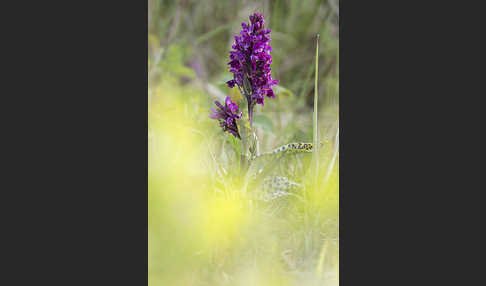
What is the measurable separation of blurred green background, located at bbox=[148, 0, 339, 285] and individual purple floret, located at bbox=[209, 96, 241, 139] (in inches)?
1.8

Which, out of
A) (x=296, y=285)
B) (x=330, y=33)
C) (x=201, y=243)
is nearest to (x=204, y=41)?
(x=330, y=33)

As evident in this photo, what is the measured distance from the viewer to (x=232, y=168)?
2.94 m

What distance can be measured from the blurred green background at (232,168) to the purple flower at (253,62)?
0.26ft

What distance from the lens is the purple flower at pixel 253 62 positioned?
2914 millimetres

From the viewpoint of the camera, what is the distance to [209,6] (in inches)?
120

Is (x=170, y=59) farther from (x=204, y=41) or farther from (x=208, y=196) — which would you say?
(x=208, y=196)

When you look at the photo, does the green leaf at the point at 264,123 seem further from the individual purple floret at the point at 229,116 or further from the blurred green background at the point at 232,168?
the individual purple floret at the point at 229,116

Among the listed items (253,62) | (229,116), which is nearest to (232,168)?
(229,116)

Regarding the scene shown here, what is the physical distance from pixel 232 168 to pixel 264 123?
0.35m

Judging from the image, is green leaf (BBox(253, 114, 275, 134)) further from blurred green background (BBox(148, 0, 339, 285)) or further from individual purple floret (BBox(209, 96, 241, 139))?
individual purple floret (BBox(209, 96, 241, 139))

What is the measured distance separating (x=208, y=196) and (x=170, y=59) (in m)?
0.86

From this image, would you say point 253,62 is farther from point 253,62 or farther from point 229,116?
point 229,116

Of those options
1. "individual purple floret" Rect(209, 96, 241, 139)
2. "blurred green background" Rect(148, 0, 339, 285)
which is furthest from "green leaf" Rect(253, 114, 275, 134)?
"individual purple floret" Rect(209, 96, 241, 139)

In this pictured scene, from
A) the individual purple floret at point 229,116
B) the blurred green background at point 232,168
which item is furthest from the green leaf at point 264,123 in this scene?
the individual purple floret at point 229,116
